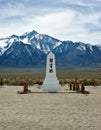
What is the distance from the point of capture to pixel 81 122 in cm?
1622

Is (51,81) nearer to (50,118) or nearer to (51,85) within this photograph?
(51,85)

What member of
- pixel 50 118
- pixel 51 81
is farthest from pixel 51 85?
pixel 50 118

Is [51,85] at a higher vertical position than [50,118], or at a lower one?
higher

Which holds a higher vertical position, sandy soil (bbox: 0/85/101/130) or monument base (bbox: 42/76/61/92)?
monument base (bbox: 42/76/61/92)

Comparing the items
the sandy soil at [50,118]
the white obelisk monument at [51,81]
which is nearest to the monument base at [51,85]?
the white obelisk monument at [51,81]

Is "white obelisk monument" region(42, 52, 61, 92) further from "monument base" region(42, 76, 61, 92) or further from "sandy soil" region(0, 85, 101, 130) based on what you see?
"sandy soil" region(0, 85, 101, 130)

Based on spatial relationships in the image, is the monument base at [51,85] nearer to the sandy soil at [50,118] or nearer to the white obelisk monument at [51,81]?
the white obelisk monument at [51,81]

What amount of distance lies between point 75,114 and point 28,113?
205cm

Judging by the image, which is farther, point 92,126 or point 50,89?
point 50,89

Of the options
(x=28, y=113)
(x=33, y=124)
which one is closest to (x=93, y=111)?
(x=28, y=113)

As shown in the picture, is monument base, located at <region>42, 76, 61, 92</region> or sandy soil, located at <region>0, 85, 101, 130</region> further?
monument base, located at <region>42, 76, 61, 92</region>

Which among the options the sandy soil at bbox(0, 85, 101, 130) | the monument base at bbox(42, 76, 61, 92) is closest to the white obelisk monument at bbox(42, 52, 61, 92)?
the monument base at bbox(42, 76, 61, 92)

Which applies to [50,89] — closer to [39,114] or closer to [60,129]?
[39,114]

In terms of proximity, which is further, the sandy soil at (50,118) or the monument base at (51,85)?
the monument base at (51,85)
